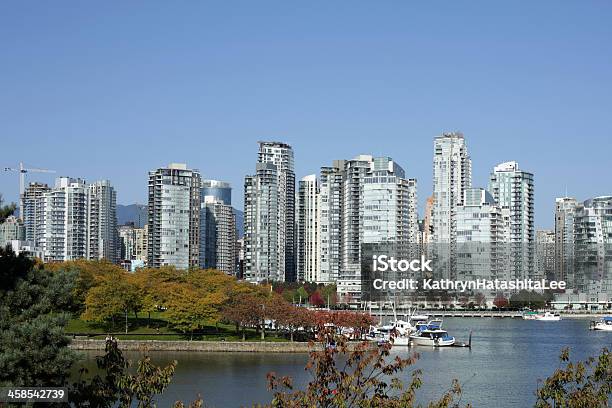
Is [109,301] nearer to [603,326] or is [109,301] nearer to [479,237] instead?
[603,326]

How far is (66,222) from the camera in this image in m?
115

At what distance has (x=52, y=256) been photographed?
110938 millimetres

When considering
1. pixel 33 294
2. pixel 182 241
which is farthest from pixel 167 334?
pixel 182 241

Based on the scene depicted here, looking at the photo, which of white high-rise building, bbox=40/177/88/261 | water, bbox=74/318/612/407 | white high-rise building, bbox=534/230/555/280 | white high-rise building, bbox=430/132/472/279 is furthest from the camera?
white high-rise building, bbox=40/177/88/261

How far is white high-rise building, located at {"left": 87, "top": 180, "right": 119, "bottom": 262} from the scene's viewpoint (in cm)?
11675

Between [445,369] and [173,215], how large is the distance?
219ft

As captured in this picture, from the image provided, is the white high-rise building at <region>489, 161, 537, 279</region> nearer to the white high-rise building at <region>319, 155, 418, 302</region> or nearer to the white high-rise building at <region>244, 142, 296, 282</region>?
the white high-rise building at <region>319, 155, 418, 302</region>

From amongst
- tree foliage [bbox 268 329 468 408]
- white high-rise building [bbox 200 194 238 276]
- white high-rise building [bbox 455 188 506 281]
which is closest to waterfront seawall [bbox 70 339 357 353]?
tree foliage [bbox 268 329 468 408]

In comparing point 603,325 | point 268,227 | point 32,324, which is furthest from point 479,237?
point 32,324

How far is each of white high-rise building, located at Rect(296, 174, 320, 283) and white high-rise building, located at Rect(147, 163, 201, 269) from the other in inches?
473

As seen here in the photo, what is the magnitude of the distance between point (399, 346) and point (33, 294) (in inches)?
1495

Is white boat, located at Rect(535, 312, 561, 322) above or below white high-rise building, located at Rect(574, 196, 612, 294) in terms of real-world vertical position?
below

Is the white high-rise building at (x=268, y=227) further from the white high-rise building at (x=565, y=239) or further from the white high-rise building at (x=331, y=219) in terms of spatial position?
the white high-rise building at (x=565, y=239)

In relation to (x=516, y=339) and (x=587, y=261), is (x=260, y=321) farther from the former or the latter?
(x=587, y=261)
